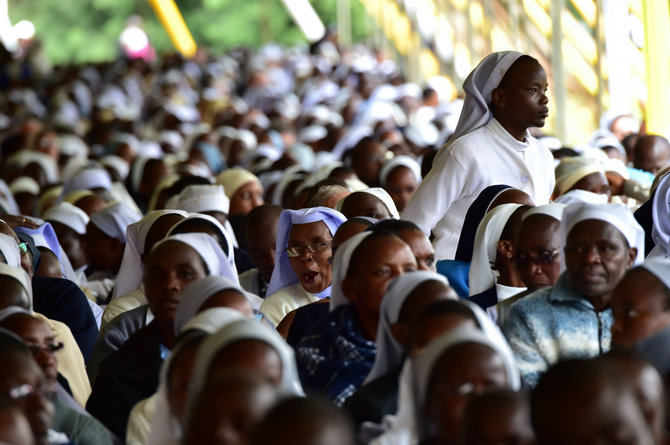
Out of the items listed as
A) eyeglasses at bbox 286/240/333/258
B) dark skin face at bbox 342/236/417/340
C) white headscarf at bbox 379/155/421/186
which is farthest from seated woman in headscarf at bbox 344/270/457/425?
white headscarf at bbox 379/155/421/186

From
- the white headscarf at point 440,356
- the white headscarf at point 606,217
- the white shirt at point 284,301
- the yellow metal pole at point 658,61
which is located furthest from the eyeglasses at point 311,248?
the yellow metal pole at point 658,61

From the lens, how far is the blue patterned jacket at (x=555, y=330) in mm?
3818

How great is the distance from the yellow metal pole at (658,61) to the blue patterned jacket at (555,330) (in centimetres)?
543

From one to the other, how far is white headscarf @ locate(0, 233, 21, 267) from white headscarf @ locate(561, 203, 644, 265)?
2179 mm

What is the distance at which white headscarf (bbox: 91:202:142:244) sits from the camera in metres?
6.82

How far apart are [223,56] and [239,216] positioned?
19247 millimetres

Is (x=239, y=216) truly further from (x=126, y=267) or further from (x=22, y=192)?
(x=22, y=192)

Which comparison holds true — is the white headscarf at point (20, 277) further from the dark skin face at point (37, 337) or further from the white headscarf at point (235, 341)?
the white headscarf at point (235, 341)

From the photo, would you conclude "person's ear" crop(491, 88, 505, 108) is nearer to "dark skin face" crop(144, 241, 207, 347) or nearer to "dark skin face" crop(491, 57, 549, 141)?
"dark skin face" crop(491, 57, 549, 141)

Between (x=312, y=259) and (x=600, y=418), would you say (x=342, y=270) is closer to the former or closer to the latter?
(x=312, y=259)

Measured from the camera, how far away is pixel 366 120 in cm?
1502

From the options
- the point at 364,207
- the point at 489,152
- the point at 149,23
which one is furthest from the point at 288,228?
the point at 149,23

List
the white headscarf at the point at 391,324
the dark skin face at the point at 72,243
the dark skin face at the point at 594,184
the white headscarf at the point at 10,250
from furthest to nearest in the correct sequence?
1. the dark skin face at the point at 72,243
2. the dark skin face at the point at 594,184
3. the white headscarf at the point at 10,250
4. the white headscarf at the point at 391,324

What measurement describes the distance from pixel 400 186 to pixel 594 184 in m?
1.43
